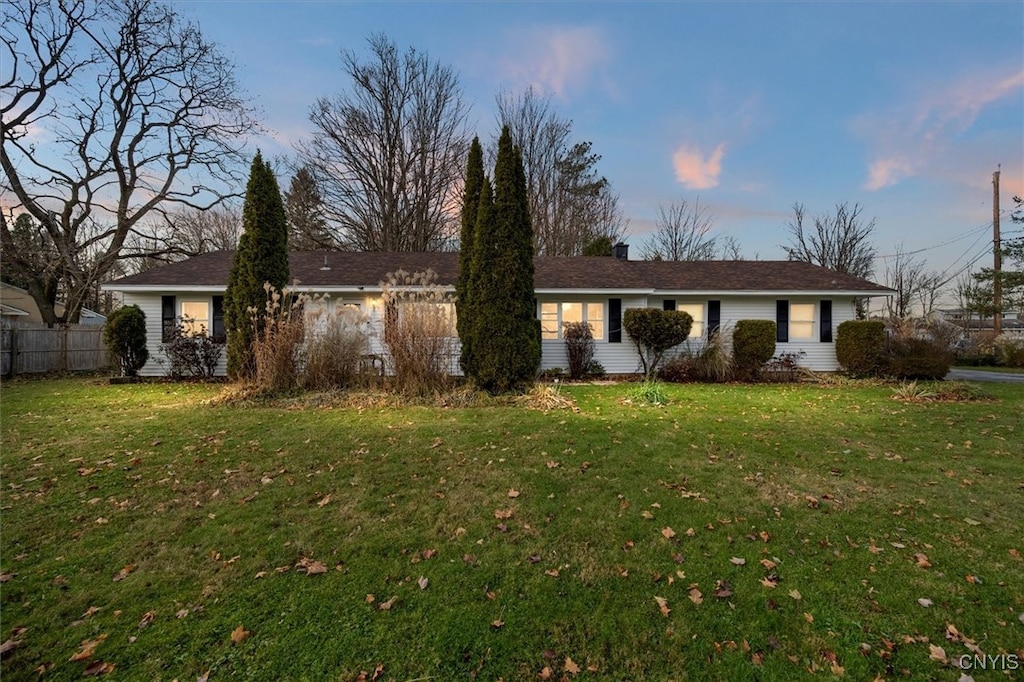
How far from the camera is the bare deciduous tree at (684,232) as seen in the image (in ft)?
83.8

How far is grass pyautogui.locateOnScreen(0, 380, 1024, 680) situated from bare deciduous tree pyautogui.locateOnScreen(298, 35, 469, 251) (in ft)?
52.3

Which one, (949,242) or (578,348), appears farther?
(949,242)

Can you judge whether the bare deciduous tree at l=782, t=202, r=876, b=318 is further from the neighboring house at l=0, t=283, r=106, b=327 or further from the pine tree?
the neighboring house at l=0, t=283, r=106, b=327

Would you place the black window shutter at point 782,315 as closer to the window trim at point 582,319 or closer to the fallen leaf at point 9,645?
the window trim at point 582,319

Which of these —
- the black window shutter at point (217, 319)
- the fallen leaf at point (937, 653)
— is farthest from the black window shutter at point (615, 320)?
the black window shutter at point (217, 319)

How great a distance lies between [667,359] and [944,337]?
8382 mm

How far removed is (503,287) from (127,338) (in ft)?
31.6

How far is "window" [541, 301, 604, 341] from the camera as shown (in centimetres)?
1277

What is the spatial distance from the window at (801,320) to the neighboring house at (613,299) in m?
0.03

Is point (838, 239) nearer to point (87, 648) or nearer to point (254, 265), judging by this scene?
point (254, 265)

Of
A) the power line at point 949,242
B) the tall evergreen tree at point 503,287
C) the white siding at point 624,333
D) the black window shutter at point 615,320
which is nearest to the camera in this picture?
the tall evergreen tree at point 503,287

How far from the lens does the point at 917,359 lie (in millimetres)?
10750

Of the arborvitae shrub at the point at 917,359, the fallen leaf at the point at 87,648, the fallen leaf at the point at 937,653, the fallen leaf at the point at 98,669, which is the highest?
the arborvitae shrub at the point at 917,359

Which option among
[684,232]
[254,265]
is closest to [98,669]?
[254,265]
